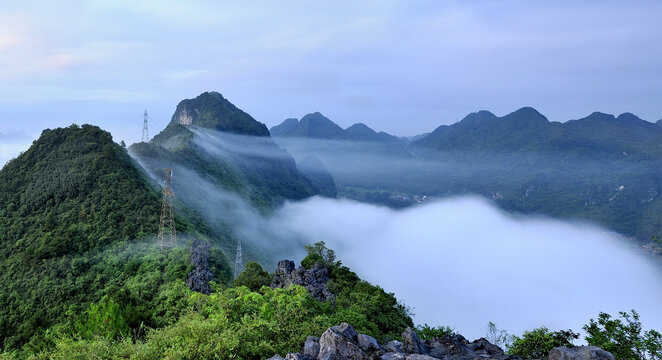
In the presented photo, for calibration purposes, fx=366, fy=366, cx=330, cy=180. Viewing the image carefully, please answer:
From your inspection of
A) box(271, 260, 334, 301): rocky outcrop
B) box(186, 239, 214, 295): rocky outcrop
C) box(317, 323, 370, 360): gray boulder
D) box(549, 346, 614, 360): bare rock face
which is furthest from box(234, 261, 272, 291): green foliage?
box(549, 346, 614, 360): bare rock face

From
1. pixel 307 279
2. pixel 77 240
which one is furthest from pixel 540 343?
pixel 77 240

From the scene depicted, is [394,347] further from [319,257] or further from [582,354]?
[319,257]

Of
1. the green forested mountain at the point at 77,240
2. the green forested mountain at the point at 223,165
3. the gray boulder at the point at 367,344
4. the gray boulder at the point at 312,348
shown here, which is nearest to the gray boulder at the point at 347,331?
the gray boulder at the point at 367,344

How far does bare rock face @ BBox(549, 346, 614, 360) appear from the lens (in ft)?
42.3

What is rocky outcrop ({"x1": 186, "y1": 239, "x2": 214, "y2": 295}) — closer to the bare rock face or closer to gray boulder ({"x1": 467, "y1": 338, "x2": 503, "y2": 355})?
gray boulder ({"x1": 467, "y1": 338, "x2": 503, "y2": 355})

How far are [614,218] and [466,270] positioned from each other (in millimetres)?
80548

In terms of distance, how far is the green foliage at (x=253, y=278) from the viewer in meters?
35.9

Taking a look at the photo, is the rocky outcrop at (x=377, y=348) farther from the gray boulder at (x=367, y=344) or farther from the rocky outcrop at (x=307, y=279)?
the rocky outcrop at (x=307, y=279)

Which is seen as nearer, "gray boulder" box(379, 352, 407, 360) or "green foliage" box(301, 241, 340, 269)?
"gray boulder" box(379, 352, 407, 360)

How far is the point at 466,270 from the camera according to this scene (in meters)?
159

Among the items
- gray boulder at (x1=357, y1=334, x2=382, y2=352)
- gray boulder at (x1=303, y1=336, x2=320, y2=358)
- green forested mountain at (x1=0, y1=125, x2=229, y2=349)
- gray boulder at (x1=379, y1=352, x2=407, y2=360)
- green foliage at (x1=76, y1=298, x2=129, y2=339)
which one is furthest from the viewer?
green forested mountain at (x1=0, y1=125, x2=229, y2=349)

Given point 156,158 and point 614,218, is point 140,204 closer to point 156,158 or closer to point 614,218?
point 156,158

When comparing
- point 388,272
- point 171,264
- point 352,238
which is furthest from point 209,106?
point 171,264

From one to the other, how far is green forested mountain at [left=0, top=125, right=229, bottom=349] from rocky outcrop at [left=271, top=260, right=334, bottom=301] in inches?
243
